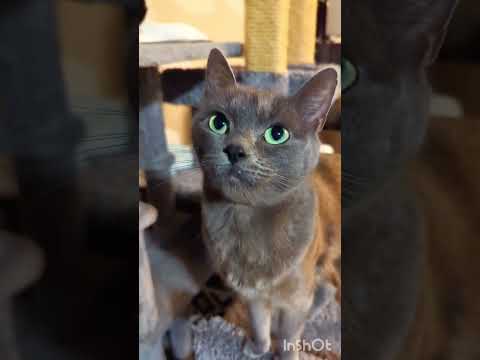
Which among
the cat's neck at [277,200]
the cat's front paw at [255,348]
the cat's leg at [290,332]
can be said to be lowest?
the cat's front paw at [255,348]

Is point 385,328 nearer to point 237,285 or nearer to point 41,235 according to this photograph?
point 237,285

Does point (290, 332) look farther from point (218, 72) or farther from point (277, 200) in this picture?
point (218, 72)

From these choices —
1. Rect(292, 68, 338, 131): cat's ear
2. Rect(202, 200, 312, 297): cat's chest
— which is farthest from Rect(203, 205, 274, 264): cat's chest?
Rect(292, 68, 338, 131): cat's ear

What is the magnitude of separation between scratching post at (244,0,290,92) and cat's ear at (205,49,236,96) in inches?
0.7

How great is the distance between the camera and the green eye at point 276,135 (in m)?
0.36

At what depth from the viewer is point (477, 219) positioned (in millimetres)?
421

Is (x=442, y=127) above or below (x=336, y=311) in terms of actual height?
above

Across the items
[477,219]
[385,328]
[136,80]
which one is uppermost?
[136,80]

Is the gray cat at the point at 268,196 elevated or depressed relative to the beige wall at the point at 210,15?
depressed

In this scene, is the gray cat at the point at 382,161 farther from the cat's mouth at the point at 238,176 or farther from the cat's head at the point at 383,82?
the cat's mouth at the point at 238,176

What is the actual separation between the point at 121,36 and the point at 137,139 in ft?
0.35

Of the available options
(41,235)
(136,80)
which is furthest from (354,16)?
(41,235)

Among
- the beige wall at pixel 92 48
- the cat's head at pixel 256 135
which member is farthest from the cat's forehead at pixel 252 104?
the beige wall at pixel 92 48

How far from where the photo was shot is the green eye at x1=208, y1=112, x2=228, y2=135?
37 cm
